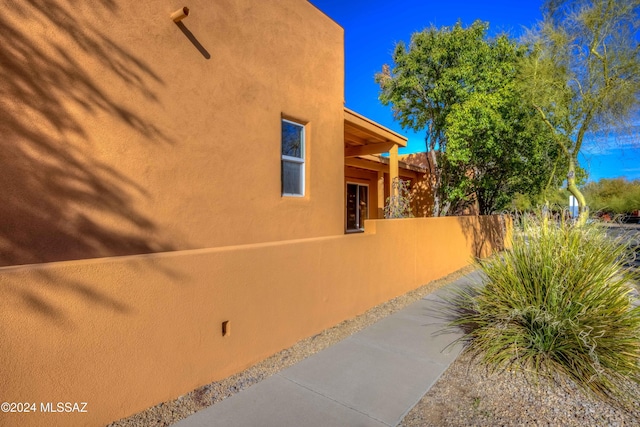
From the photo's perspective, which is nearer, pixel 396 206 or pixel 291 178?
pixel 291 178

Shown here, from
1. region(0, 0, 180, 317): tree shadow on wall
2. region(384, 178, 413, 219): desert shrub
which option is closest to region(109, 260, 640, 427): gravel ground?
region(0, 0, 180, 317): tree shadow on wall

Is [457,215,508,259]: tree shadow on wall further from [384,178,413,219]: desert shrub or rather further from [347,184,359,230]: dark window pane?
[347,184,359,230]: dark window pane

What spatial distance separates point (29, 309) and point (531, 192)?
44.5ft

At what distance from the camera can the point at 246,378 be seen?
12.5ft

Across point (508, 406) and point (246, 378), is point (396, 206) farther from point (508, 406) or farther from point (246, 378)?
point (246, 378)

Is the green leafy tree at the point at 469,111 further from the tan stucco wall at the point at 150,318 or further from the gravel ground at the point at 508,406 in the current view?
the gravel ground at the point at 508,406

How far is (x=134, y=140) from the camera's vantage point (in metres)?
3.80

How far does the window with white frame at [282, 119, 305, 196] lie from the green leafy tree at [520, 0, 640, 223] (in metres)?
6.13

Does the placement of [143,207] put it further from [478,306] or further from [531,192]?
[531,192]

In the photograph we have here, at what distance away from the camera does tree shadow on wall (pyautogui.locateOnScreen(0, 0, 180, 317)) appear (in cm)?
304

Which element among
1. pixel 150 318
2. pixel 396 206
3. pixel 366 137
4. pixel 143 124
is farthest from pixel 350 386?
pixel 366 137

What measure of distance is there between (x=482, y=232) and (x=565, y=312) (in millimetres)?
9053

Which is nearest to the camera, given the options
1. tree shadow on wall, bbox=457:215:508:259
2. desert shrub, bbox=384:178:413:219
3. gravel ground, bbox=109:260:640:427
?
gravel ground, bbox=109:260:640:427

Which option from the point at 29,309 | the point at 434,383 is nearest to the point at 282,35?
the point at 29,309
